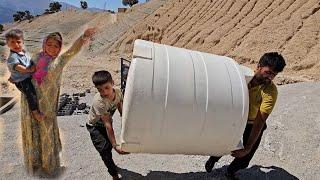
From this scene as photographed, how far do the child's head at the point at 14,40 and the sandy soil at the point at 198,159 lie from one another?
1.62 meters

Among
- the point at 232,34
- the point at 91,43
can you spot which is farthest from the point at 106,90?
the point at 91,43

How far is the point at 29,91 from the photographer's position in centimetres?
371

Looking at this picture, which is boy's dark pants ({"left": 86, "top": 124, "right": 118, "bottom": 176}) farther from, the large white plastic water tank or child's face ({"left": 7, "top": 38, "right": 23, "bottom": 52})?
child's face ({"left": 7, "top": 38, "right": 23, "bottom": 52})

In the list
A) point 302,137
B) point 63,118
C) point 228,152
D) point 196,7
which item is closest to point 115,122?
point 63,118

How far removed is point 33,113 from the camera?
12.8ft

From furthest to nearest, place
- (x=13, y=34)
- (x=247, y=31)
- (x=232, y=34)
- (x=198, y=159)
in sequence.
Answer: (x=232, y=34)
(x=247, y=31)
(x=198, y=159)
(x=13, y=34)

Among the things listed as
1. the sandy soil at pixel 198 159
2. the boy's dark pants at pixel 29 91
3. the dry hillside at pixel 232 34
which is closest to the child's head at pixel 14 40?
the boy's dark pants at pixel 29 91

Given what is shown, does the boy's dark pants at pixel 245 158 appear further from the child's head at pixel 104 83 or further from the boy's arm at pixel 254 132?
the child's head at pixel 104 83

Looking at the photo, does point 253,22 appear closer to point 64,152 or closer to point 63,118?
point 63,118

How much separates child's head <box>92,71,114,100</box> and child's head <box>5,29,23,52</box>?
0.67m

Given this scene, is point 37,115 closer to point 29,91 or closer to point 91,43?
point 29,91

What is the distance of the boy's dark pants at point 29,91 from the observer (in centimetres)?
367

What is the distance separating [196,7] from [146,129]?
21868 mm

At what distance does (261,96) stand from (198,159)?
4.90ft
